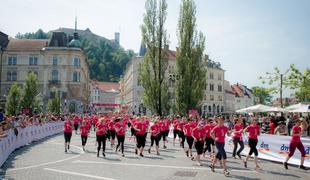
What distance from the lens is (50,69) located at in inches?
3029

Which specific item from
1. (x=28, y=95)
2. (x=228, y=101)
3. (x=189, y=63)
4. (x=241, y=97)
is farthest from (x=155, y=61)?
(x=241, y=97)

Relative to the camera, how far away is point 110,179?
37.2 ft

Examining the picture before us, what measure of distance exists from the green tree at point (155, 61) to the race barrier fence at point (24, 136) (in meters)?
10.6

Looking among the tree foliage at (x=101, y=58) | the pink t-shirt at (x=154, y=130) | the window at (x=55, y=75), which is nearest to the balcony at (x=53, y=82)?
the window at (x=55, y=75)

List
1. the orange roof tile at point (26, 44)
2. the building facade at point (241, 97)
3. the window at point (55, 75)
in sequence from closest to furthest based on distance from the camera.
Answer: the window at point (55, 75) < the orange roof tile at point (26, 44) < the building facade at point (241, 97)

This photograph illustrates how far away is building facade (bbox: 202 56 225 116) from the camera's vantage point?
87.5 m

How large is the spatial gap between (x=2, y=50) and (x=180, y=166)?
234ft

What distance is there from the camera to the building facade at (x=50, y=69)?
249 ft

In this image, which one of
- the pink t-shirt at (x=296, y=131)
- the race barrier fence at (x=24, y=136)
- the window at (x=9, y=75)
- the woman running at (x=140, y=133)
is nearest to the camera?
the pink t-shirt at (x=296, y=131)

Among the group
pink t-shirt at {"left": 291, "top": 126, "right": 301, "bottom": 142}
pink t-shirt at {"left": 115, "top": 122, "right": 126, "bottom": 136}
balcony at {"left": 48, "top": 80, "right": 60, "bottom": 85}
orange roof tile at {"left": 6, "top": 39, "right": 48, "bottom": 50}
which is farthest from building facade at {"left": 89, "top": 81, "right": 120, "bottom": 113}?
pink t-shirt at {"left": 291, "top": 126, "right": 301, "bottom": 142}

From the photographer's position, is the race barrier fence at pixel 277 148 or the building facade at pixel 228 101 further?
the building facade at pixel 228 101

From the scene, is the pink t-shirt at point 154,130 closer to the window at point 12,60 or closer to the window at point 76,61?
the window at point 76,61

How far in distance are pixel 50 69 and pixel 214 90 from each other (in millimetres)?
40363

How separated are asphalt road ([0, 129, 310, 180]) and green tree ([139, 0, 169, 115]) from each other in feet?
71.9
